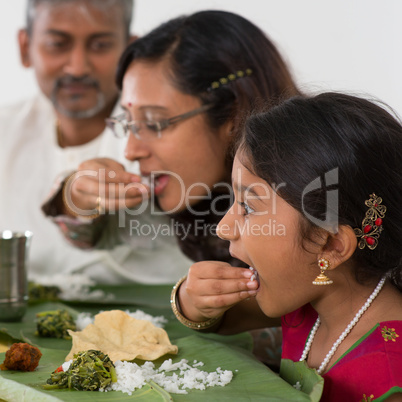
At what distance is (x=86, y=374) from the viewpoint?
2.85ft

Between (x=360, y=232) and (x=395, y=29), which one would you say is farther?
(x=395, y=29)

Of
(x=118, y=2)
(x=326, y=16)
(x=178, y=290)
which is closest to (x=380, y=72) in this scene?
(x=326, y=16)

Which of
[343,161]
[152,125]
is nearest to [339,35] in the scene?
[152,125]

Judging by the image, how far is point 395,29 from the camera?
2.66 m

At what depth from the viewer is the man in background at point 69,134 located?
2291 millimetres

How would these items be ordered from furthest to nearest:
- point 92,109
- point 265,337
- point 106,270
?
point 92,109 < point 106,270 < point 265,337

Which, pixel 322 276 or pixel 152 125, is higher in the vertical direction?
pixel 152 125

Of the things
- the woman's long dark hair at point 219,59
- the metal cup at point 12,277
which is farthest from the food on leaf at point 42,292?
the woman's long dark hair at point 219,59

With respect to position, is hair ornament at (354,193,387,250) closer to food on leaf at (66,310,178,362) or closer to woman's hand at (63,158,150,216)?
food on leaf at (66,310,178,362)

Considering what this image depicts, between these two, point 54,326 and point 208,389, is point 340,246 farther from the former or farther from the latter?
point 54,326

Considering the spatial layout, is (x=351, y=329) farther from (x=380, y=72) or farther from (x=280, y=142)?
(x=380, y=72)

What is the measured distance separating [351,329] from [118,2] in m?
1.87

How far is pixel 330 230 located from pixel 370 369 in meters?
0.22

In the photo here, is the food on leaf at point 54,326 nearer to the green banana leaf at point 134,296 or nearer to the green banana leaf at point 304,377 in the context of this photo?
the green banana leaf at point 134,296
